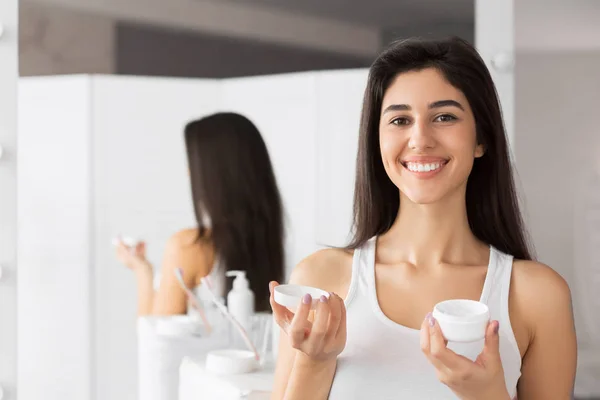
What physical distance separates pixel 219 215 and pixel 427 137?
0.75 meters

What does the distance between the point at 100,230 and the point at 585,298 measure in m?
1.11

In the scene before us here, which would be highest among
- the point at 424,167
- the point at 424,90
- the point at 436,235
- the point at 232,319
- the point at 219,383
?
the point at 424,90

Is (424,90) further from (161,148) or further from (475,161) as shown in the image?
(161,148)

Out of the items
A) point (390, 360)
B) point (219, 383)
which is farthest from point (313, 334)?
point (219, 383)

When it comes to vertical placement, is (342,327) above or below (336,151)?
below

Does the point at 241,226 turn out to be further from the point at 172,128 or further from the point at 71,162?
the point at 71,162

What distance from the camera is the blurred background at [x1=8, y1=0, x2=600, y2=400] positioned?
166 cm

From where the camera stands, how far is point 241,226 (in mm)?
1700

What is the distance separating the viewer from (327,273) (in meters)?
1.15

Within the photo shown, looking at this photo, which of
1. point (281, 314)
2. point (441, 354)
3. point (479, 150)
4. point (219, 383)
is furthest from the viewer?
point (219, 383)

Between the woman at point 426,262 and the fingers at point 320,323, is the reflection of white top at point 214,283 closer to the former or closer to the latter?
the woman at point 426,262

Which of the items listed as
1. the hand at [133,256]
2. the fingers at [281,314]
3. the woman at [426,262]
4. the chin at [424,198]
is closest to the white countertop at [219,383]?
the hand at [133,256]

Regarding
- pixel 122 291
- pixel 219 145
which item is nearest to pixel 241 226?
pixel 219 145

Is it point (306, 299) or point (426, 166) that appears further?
point (426, 166)
